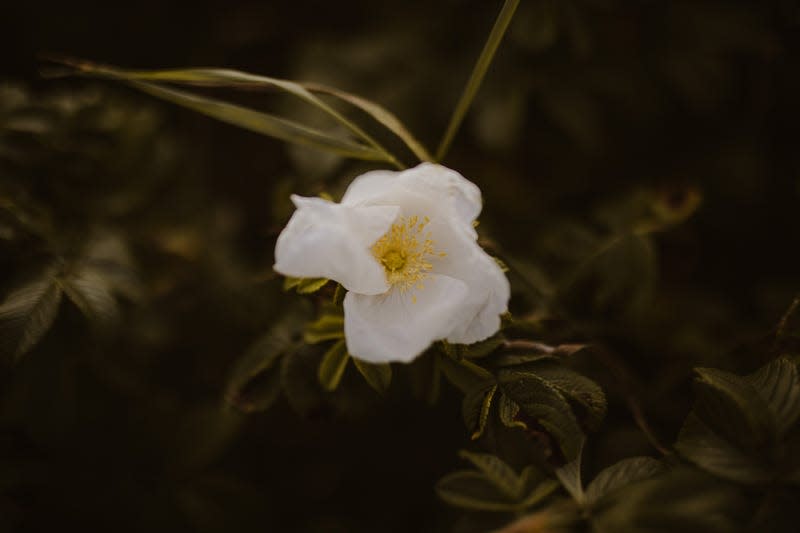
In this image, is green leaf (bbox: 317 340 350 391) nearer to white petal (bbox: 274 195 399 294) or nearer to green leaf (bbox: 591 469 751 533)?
white petal (bbox: 274 195 399 294)

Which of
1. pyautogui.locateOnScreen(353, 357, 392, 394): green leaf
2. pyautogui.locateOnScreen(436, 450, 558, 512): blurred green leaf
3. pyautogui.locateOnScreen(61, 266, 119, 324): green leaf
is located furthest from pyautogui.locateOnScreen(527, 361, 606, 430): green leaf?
→ pyautogui.locateOnScreen(61, 266, 119, 324): green leaf

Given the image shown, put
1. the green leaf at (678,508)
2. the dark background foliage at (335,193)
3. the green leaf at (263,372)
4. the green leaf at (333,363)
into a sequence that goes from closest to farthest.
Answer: the green leaf at (678,508)
the green leaf at (333,363)
the green leaf at (263,372)
the dark background foliage at (335,193)

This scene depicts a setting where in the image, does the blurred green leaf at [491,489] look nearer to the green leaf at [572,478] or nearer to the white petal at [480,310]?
the green leaf at [572,478]

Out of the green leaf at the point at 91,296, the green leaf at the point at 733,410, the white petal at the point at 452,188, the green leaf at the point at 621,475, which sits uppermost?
the white petal at the point at 452,188

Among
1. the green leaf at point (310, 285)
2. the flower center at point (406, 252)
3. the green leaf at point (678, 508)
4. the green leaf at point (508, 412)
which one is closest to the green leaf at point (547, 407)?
the green leaf at point (508, 412)

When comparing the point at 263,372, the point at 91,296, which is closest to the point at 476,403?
the point at 263,372

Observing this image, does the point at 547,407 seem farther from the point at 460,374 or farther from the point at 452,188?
the point at 452,188

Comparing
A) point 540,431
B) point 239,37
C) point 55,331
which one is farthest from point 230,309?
point 239,37

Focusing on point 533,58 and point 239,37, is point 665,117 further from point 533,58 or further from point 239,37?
point 239,37
